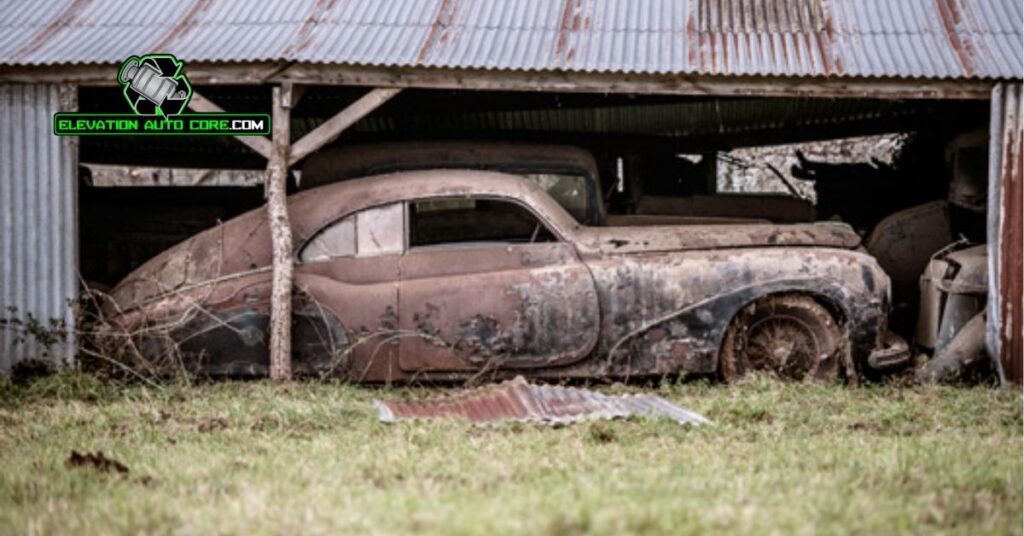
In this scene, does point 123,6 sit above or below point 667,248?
above

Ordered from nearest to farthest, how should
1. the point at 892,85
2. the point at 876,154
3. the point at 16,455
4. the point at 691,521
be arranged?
the point at 691,521
the point at 16,455
the point at 892,85
the point at 876,154

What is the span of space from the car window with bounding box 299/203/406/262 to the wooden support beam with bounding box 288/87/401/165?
62cm

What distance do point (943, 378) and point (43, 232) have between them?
6.66 meters

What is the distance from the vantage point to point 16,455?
6.10 metres

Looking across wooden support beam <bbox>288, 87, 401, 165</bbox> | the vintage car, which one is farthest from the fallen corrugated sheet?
wooden support beam <bbox>288, 87, 401, 165</bbox>

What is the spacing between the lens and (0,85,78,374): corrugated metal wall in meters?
8.85

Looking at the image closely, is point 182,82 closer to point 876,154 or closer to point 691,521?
point 691,521

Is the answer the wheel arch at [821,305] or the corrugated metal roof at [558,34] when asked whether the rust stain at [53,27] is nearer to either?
Answer: the corrugated metal roof at [558,34]

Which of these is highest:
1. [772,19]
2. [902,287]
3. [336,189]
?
[772,19]

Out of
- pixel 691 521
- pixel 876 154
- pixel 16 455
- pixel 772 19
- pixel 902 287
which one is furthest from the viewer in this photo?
pixel 876 154

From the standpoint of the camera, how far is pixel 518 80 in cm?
873

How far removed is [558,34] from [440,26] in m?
0.90

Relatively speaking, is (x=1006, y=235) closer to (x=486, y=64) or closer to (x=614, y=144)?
(x=486, y=64)

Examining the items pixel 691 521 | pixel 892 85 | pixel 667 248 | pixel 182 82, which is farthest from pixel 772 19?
pixel 691 521
